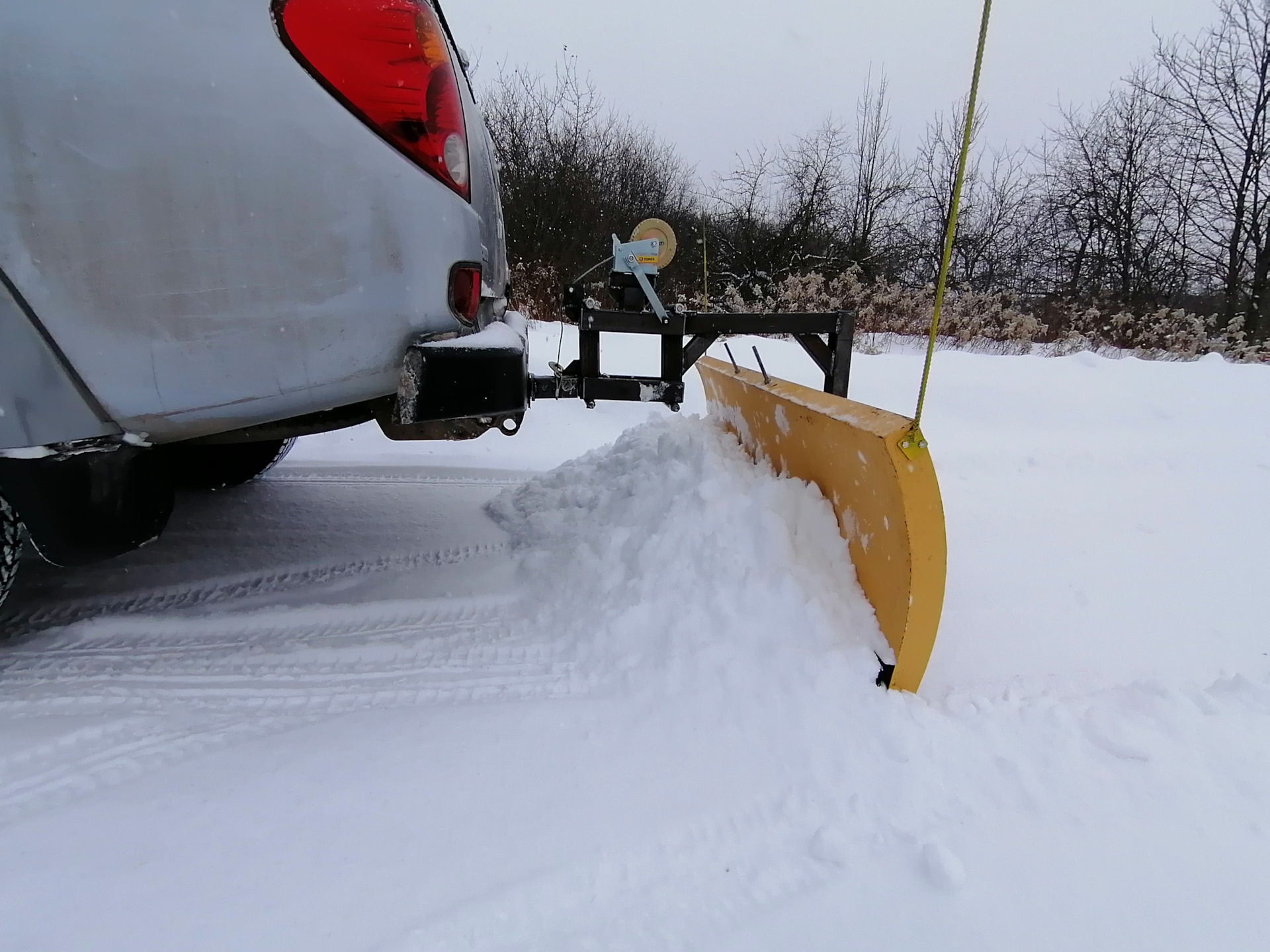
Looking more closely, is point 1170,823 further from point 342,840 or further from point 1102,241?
point 1102,241

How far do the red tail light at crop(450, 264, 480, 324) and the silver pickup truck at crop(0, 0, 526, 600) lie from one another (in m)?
0.01

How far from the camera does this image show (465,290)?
1703 millimetres

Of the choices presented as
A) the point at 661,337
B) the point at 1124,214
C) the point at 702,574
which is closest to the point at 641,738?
the point at 702,574

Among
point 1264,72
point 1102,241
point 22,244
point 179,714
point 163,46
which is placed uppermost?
point 1264,72

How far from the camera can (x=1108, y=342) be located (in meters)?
10.5

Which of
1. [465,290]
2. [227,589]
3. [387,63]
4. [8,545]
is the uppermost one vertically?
[387,63]

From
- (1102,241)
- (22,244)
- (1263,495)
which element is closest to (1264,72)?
(1102,241)

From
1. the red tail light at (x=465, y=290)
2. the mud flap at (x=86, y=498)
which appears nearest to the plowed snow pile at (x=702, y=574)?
the red tail light at (x=465, y=290)

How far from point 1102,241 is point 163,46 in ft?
56.9

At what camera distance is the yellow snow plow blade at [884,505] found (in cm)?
153

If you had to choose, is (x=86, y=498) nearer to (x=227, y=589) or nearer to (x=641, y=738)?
(x=227, y=589)

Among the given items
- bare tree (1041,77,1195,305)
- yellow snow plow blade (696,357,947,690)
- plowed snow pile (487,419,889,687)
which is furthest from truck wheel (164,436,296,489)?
bare tree (1041,77,1195,305)

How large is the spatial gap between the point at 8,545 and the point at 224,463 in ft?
5.84

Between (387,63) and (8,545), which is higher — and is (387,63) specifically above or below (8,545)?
above
